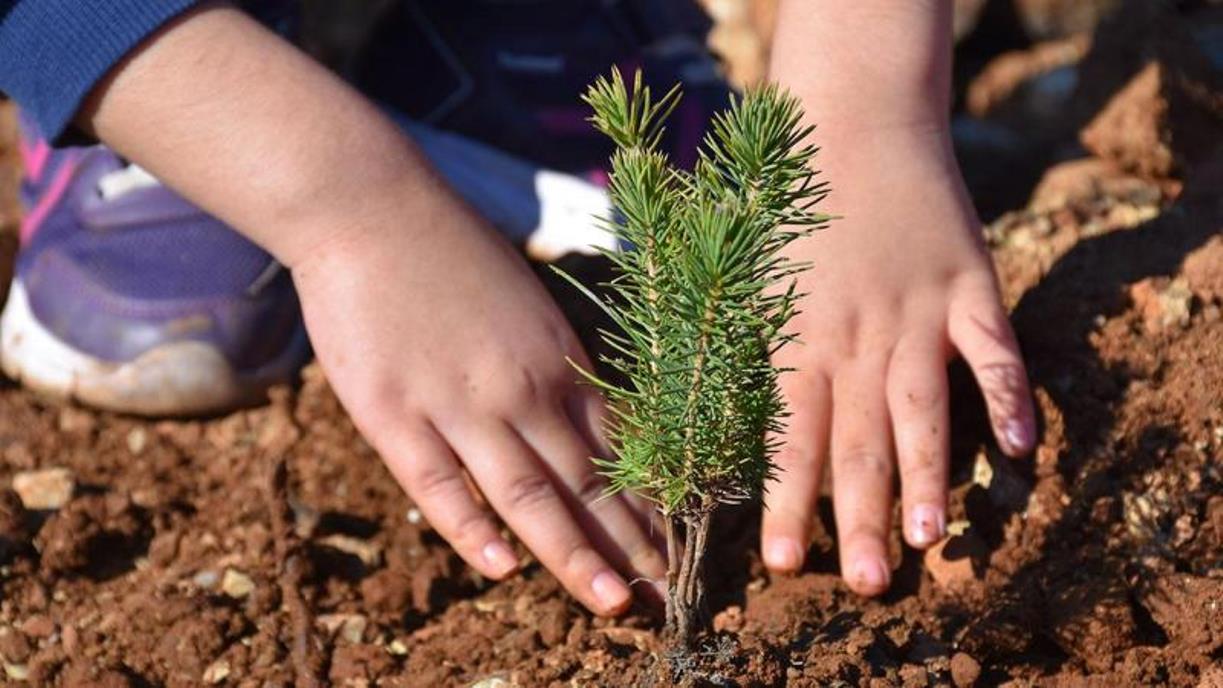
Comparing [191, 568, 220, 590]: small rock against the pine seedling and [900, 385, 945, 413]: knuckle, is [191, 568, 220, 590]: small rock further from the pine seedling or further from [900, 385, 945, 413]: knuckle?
[900, 385, 945, 413]: knuckle

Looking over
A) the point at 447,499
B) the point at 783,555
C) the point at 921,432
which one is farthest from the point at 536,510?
the point at 921,432

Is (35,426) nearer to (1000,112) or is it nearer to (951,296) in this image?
(951,296)

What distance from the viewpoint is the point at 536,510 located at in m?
2.09

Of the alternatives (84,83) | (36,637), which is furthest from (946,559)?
(84,83)

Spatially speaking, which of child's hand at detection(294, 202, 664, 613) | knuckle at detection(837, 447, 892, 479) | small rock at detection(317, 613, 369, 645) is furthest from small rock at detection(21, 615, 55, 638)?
knuckle at detection(837, 447, 892, 479)

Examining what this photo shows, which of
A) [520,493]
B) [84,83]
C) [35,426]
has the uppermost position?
[84,83]

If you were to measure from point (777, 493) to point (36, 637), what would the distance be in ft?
3.51

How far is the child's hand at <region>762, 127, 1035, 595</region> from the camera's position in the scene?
6.82ft

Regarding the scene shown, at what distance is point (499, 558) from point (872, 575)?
520 mm

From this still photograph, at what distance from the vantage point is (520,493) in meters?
2.11

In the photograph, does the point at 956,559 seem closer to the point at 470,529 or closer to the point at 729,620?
the point at 729,620

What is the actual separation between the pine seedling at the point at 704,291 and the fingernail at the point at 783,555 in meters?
0.49

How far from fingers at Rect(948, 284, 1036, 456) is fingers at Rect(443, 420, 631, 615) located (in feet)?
1.93

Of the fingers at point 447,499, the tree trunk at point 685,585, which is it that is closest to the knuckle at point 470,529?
the fingers at point 447,499
